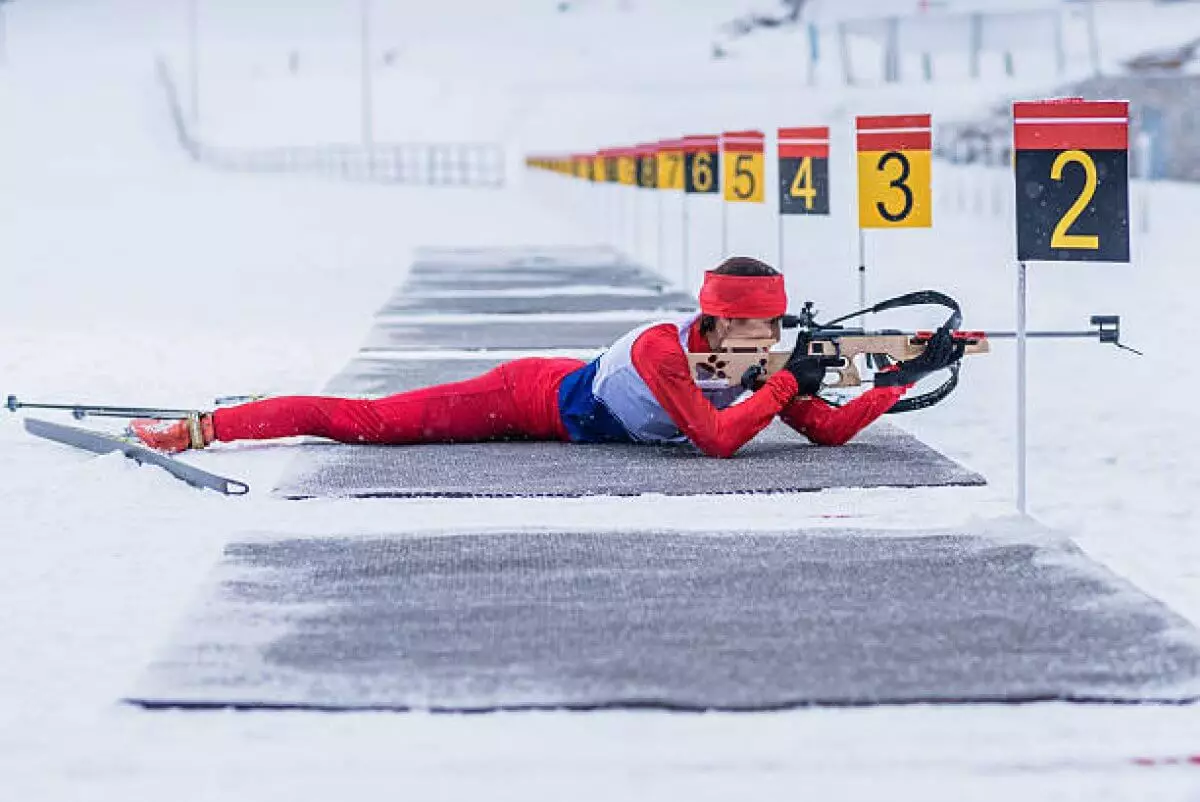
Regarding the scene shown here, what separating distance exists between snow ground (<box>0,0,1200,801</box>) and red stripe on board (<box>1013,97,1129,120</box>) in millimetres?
1248

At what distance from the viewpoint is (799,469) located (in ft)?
25.4

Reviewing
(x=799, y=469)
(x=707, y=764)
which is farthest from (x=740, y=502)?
(x=707, y=764)

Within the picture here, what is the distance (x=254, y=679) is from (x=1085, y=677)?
1.83m

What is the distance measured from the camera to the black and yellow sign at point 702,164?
16.5 metres

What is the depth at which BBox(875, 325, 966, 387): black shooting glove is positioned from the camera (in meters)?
7.66

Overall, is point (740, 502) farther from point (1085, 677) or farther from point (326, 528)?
point (1085, 677)

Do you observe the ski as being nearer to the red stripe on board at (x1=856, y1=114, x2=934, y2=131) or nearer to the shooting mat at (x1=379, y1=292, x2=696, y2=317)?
the red stripe on board at (x1=856, y1=114, x2=934, y2=131)

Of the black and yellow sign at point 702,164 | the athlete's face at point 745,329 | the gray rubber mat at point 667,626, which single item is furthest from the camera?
the black and yellow sign at point 702,164

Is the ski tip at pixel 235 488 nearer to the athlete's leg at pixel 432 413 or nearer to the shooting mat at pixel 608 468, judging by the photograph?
the shooting mat at pixel 608 468

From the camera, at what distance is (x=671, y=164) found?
61.3ft

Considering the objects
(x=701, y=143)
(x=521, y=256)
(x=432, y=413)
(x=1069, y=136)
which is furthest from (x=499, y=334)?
(x=521, y=256)

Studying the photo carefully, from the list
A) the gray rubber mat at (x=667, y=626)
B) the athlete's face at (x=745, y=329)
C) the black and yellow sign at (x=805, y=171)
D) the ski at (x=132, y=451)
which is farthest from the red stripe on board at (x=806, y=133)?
the gray rubber mat at (x=667, y=626)

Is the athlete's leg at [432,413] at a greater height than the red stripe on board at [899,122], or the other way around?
the red stripe on board at [899,122]

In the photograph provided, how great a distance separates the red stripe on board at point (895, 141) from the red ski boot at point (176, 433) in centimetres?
360
